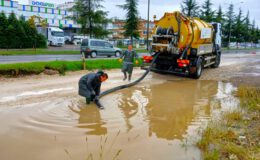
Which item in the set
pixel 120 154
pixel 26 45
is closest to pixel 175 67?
pixel 120 154

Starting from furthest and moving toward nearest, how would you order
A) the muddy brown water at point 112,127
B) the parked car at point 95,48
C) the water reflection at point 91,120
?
the parked car at point 95,48 → the water reflection at point 91,120 → the muddy brown water at point 112,127

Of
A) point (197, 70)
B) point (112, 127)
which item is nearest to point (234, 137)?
point (112, 127)

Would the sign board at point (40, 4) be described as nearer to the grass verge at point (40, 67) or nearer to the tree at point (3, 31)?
the tree at point (3, 31)

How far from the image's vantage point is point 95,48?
906 inches

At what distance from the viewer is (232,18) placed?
50.6 meters

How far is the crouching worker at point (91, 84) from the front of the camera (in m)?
6.96

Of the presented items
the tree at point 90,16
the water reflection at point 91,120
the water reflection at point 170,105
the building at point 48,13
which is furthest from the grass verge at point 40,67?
the building at point 48,13

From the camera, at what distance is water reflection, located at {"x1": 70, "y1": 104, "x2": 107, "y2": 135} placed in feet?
18.7

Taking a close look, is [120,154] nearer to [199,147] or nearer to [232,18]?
[199,147]

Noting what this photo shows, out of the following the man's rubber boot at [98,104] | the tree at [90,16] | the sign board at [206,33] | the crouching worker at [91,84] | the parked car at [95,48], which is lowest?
the man's rubber boot at [98,104]

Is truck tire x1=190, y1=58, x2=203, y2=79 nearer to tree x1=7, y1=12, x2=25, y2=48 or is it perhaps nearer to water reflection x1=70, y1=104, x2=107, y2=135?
water reflection x1=70, y1=104, x2=107, y2=135

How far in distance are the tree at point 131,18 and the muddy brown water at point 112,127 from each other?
29.7 metres

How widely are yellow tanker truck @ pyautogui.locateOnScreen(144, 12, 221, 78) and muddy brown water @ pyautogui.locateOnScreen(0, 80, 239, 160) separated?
374 centimetres

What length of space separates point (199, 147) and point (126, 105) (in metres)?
3.15
